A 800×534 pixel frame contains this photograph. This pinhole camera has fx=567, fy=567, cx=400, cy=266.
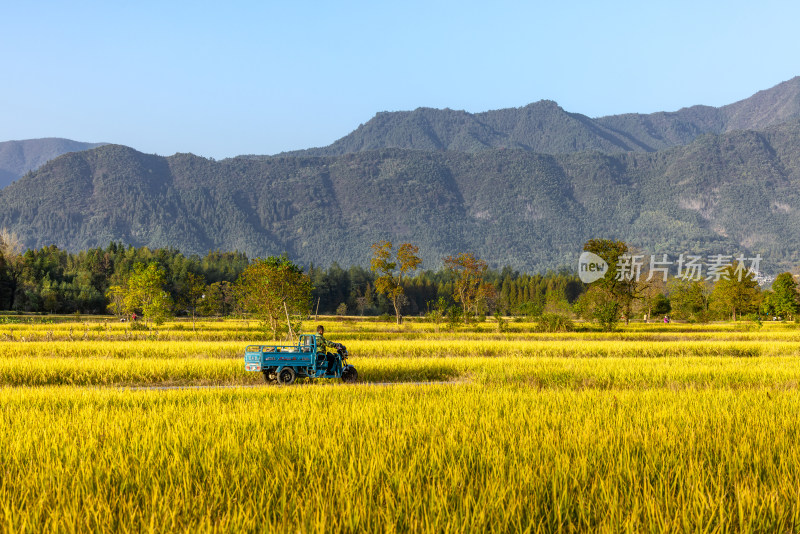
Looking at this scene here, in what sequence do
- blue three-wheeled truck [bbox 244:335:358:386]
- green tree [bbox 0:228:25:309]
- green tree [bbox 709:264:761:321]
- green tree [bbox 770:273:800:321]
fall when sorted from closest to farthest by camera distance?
blue three-wheeled truck [bbox 244:335:358:386] → green tree [bbox 770:273:800:321] → green tree [bbox 709:264:761:321] → green tree [bbox 0:228:25:309]

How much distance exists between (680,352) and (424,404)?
77.4 feet

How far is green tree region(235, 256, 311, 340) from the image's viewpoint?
3250 cm

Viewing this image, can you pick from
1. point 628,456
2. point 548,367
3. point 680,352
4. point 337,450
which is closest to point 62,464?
point 337,450

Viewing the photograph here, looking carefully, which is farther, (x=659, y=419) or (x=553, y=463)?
(x=659, y=419)

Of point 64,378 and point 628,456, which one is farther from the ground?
point 628,456

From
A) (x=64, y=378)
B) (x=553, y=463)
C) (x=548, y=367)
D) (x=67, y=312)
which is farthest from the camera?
(x=67, y=312)

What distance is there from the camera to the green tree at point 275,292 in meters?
32.5

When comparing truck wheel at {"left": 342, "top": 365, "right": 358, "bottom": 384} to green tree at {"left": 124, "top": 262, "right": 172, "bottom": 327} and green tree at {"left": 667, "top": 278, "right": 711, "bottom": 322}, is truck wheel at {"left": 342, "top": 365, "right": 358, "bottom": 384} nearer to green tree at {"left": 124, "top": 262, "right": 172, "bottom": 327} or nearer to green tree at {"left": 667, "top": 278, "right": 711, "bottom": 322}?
green tree at {"left": 124, "top": 262, "right": 172, "bottom": 327}

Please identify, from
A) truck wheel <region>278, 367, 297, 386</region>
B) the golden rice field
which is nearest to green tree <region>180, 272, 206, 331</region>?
truck wheel <region>278, 367, 297, 386</region>

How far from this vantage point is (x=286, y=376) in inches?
612

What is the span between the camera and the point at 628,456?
5816 mm

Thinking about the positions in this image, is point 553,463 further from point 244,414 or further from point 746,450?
point 244,414

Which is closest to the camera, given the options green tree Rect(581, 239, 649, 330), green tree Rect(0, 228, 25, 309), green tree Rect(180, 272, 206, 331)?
green tree Rect(581, 239, 649, 330)

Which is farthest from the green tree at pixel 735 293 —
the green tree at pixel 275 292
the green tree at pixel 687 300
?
the green tree at pixel 275 292
